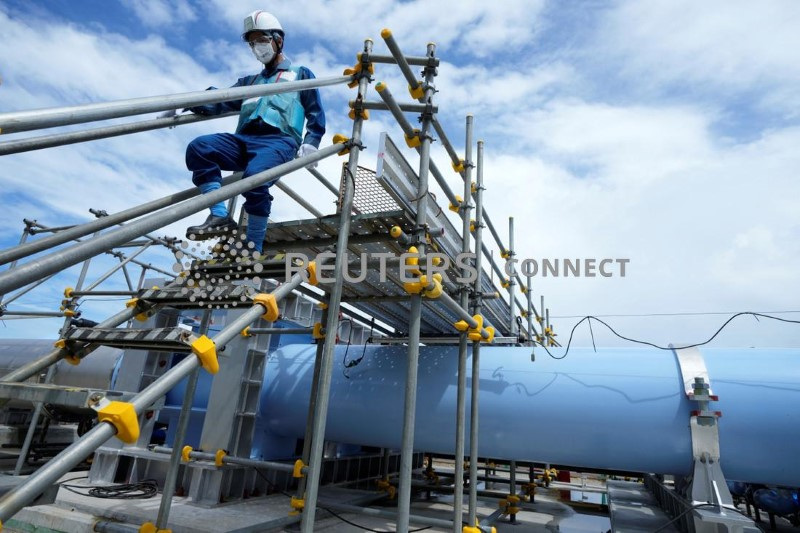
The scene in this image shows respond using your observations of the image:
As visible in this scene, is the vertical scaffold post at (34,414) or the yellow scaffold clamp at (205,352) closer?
the yellow scaffold clamp at (205,352)

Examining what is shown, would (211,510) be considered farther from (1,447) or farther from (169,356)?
(1,447)

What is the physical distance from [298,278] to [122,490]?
4159mm

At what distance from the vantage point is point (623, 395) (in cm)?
460

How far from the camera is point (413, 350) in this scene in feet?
11.7

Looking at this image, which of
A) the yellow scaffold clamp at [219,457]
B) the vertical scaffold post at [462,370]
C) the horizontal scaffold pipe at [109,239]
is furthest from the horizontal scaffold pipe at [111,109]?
the yellow scaffold clamp at [219,457]

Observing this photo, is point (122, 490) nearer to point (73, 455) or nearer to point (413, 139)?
point (73, 455)

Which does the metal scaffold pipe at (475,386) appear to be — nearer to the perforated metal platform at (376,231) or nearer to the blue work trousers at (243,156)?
the perforated metal platform at (376,231)

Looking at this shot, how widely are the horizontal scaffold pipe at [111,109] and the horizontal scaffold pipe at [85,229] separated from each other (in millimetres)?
485

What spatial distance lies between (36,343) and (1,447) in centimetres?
205

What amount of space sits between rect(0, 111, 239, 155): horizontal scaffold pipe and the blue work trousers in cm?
26

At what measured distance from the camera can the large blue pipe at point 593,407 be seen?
4219 millimetres

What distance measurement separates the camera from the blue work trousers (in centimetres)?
345

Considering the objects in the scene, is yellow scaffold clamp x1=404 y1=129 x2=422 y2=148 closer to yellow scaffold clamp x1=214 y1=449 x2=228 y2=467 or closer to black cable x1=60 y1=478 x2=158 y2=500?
yellow scaffold clamp x1=214 y1=449 x2=228 y2=467

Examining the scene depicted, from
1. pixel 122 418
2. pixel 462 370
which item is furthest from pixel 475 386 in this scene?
pixel 122 418
